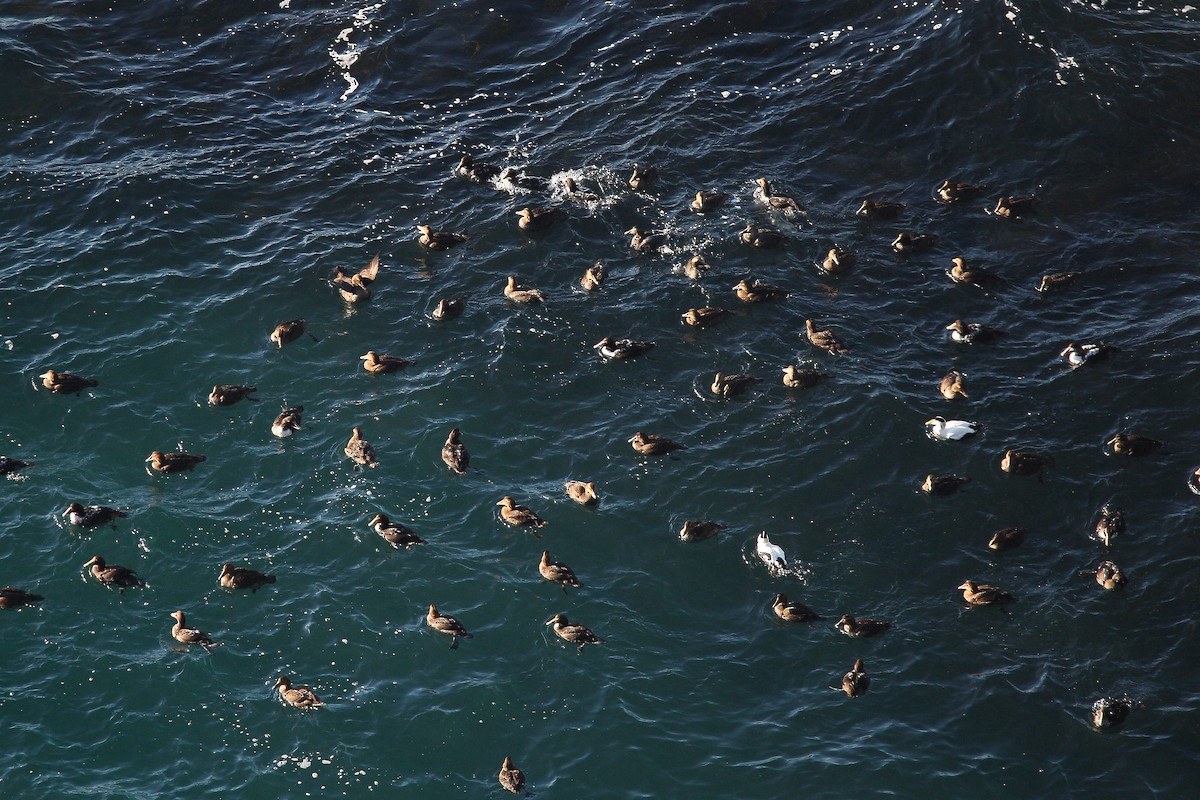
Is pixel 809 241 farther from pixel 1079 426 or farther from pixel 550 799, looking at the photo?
pixel 550 799

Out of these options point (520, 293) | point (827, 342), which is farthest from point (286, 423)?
point (827, 342)

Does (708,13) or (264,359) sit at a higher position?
(708,13)

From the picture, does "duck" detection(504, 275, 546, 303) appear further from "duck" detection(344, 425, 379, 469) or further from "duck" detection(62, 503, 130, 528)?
"duck" detection(62, 503, 130, 528)

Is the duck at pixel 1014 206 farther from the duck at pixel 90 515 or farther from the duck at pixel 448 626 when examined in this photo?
the duck at pixel 90 515

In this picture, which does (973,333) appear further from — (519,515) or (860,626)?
(519,515)

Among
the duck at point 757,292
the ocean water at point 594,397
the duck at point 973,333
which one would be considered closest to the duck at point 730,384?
the ocean water at point 594,397

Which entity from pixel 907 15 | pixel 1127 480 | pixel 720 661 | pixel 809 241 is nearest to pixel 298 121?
pixel 809 241
